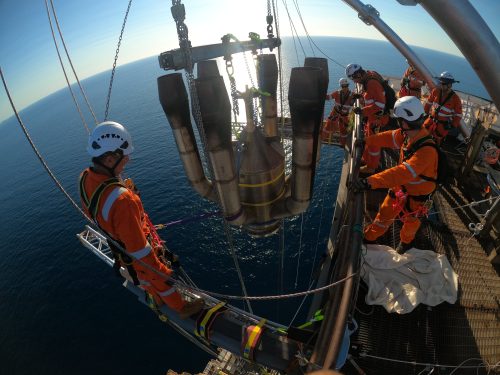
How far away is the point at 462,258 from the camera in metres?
7.20

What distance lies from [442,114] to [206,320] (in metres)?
12.1

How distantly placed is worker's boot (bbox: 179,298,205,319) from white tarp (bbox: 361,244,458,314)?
12.2 ft

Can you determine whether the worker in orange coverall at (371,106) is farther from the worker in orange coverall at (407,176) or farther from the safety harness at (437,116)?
the worker in orange coverall at (407,176)

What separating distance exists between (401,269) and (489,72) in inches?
233

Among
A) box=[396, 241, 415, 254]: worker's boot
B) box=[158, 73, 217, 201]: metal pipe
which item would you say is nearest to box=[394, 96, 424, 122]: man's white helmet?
box=[396, 241, 415, 254]: worker's boot

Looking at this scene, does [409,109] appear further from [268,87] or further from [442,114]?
[442,114]

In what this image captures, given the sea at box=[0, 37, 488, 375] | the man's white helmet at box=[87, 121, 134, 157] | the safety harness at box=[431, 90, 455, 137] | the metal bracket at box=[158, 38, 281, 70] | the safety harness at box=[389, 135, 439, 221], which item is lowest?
the sea at box=[0, 37, 488, 375]

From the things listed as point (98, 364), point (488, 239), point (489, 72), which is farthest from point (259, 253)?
point (489, 72)

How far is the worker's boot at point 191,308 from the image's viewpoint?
4988 mm

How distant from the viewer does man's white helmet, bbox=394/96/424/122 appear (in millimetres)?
5832

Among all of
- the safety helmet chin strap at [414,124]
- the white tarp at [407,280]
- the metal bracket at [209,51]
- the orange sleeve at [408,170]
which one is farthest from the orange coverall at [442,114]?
the metal bracket at [209,51]

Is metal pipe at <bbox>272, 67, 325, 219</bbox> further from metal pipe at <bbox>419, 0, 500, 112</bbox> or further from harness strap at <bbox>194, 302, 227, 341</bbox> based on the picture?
metal pipe at <bbox>419, 0, 500, 112</bbox>

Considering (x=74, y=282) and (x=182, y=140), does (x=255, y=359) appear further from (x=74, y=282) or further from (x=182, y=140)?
(x=74, y=282)

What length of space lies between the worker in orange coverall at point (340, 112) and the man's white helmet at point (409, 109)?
23.7ft
